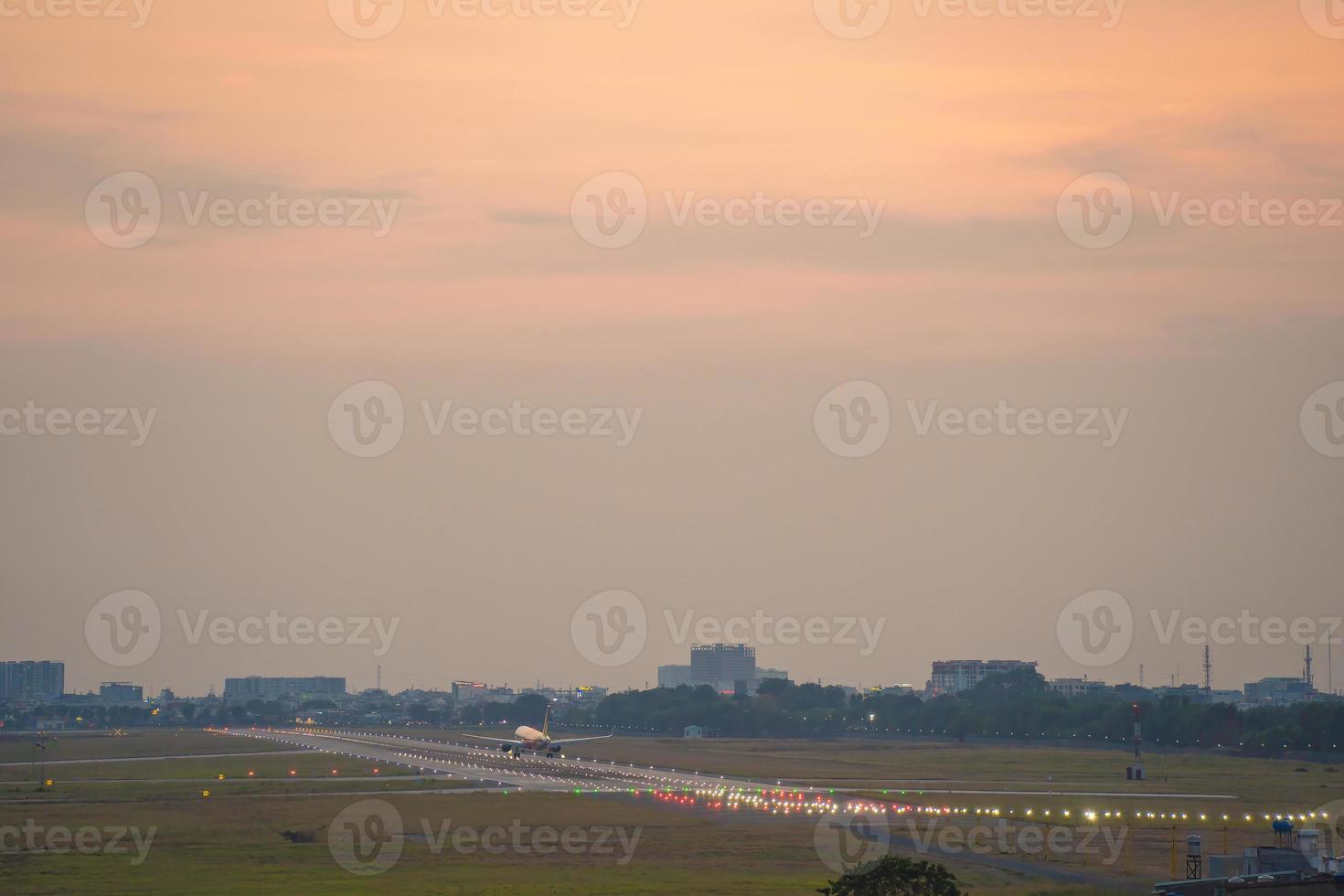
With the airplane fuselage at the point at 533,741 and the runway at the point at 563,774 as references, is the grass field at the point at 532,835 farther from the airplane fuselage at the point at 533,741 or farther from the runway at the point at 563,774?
the airplane fuselage at the point at 533,741

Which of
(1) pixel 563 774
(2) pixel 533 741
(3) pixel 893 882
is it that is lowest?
(1) pixel 563 774

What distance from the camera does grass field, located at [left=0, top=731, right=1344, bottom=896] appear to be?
75.8 meters

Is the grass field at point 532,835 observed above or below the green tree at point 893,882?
below

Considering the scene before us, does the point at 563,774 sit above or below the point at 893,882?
below

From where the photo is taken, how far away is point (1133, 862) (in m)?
79.9

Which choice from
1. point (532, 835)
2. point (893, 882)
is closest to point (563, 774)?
point (532, 835)

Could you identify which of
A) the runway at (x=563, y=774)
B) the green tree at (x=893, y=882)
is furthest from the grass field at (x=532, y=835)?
the green tree at (x=893, y=882)

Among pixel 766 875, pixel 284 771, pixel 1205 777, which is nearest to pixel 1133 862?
pixel 766 875

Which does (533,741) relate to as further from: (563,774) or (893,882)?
(893,882)

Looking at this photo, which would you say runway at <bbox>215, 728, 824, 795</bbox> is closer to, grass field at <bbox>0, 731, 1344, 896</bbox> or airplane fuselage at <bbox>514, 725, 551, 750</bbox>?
airplane fuselage at <bbox>514, 725, 551, 750</bbox>

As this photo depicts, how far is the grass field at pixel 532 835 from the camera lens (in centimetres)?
7575

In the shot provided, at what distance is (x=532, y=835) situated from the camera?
9600 cm

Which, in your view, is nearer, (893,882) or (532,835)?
(893,882)

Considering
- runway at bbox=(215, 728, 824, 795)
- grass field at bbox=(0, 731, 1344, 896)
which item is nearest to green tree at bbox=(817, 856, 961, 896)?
grass field at bbox=(0, 731, 1344, 896)
